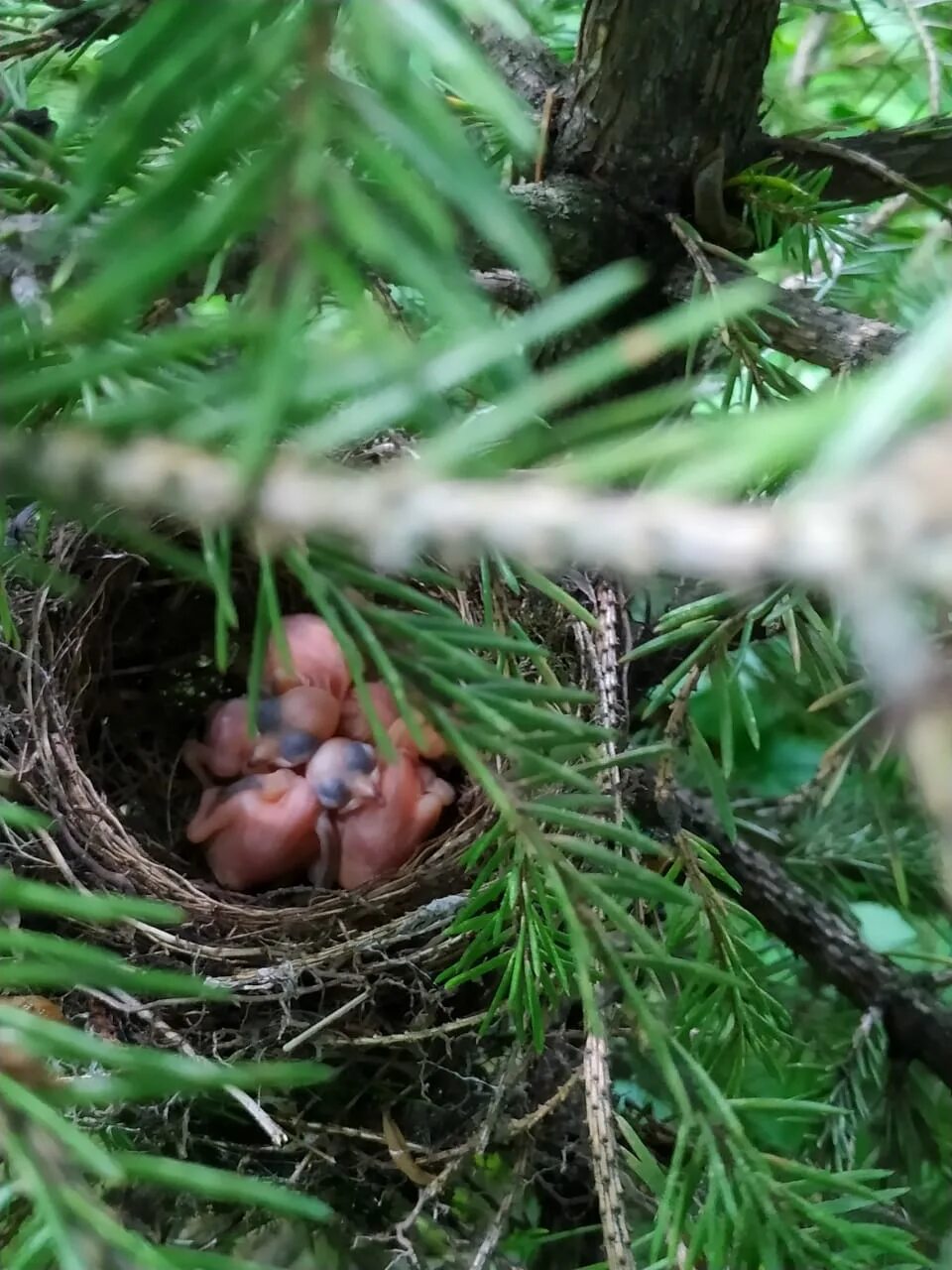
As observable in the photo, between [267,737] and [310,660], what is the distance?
10cm

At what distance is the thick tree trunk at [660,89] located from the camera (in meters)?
0.57

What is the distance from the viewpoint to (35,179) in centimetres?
35

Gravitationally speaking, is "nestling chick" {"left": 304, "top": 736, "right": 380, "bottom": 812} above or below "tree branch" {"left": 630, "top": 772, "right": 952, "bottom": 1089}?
below

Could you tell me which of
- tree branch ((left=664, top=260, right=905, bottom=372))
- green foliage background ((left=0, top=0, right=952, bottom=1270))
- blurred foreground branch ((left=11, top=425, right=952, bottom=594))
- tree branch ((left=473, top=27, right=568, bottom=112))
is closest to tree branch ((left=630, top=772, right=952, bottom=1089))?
green foliage background ((left=0, top=0, right=952, bottom=1270))

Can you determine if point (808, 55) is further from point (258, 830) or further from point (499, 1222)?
point (499, 1222)

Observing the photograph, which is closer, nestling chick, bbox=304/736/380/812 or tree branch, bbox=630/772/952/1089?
tree branch, bbox=630/772/952/1089

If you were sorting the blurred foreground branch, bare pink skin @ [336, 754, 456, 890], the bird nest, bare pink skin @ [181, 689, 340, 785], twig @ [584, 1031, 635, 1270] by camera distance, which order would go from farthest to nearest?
1. bare pink skin @ [181, 689, 340, 785]
2. bare pink skin @ [336, 754, 456, 890]
3. the bird nest
4. twig @ [584, 1031, 635, 1270]
5. the blurred foreground branch

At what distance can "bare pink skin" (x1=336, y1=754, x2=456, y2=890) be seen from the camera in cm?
99

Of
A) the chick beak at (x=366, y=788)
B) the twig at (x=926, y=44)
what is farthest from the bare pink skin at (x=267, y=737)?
the twig at (x=926, y=44)

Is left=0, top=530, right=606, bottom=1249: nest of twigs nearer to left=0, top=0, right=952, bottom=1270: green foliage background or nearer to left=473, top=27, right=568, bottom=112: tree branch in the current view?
left=0, top=0, right=952, bottom=1270: green foliage background

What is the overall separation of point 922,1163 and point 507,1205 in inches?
16.1

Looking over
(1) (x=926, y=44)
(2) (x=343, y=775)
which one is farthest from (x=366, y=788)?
(1) (x=926, y=44)

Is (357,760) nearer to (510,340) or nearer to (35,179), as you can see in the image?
(35,179)

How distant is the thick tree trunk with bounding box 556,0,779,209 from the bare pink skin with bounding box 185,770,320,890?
671mm
